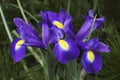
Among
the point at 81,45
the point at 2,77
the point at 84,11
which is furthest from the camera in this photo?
the point at 84,11

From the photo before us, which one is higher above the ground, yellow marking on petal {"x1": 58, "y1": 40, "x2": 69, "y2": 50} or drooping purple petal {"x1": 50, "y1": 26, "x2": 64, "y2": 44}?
drooping purple petal {"x1": 50, "y1": 26, "x2": 64, "y2": 44}

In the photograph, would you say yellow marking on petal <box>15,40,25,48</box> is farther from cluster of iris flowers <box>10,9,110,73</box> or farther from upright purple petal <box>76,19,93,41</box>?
upright purple petal <box>76,19,93,41</box>

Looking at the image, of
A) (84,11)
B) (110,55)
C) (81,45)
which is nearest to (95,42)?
(81,45)

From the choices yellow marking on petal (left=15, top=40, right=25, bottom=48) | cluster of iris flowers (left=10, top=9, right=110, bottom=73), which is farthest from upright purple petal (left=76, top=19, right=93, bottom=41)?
yellow marking on petal (left=15, top=40, right=25, bottom=48)

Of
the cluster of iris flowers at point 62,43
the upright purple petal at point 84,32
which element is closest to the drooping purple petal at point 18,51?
the cluster of iris flowers at point 62,43

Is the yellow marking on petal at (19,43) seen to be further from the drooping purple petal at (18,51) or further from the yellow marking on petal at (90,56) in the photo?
the yellow marking on petal at (90,56)

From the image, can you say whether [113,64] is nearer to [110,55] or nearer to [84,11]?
[110,55]

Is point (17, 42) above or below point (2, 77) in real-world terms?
above

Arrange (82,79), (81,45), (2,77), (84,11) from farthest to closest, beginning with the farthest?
1. (84,11)
2. (2,77)
3. (82,79)
4. (81,45)

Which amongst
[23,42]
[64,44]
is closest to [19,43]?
[23,42]

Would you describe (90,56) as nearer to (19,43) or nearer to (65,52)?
(65,52)
